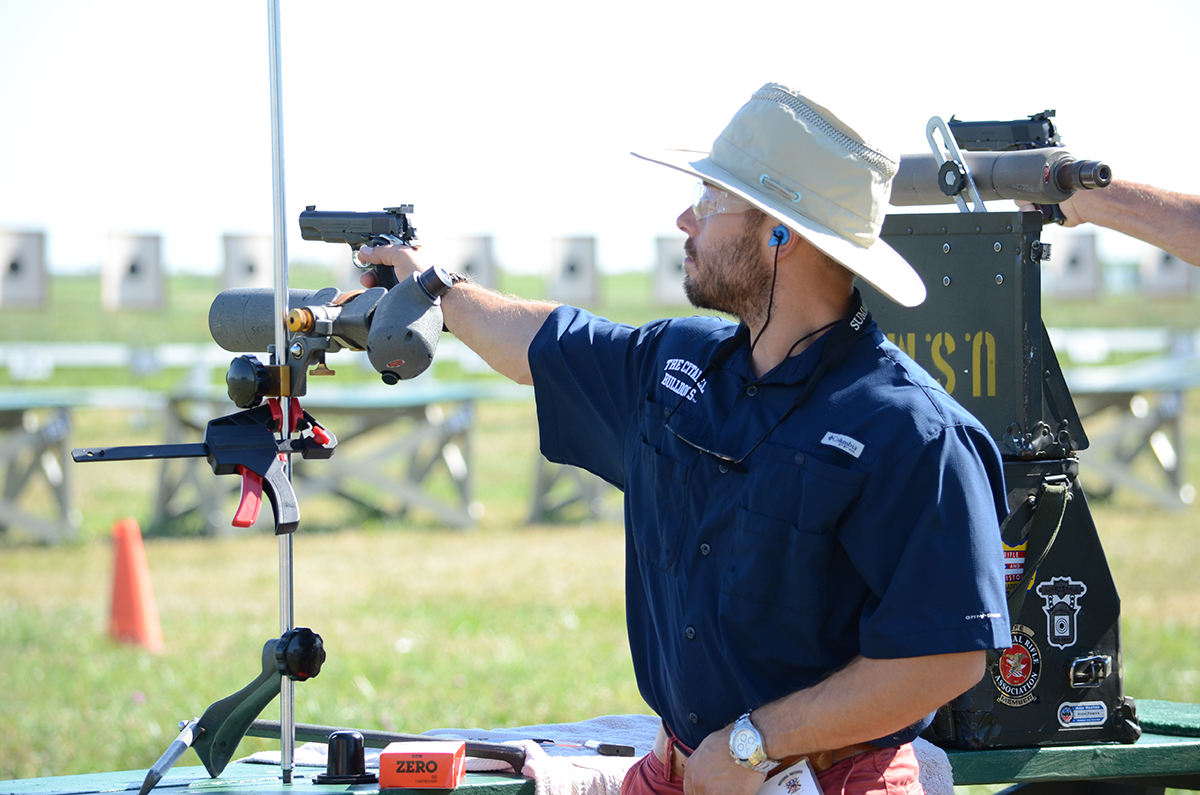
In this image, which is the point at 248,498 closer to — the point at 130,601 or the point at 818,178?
the point at 818,178

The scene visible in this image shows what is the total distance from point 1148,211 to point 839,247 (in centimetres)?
124

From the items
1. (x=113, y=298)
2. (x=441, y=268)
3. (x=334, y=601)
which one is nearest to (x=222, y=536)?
(x=334, y=601)

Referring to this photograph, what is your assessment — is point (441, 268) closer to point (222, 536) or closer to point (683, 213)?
point (683, 213)

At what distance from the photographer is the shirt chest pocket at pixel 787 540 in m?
1.85

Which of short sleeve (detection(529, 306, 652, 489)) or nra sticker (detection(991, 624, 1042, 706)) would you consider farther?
nra sticker (detection(991, 624, 1042, 706))

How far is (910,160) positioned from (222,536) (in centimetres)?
737

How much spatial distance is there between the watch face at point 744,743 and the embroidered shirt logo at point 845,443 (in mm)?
471

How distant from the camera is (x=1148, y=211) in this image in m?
2.76

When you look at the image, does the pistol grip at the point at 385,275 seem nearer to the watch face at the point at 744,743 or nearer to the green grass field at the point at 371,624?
the watch face at the point at 744,743

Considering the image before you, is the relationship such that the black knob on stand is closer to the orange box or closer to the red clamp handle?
the orange box

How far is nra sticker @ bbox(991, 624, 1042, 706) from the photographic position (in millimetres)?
2531

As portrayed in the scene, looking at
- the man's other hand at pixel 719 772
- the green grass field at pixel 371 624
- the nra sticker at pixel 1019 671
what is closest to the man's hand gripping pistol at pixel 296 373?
the man's other hand at pixel 719 772

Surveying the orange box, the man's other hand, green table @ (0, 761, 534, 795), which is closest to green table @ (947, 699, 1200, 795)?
the man's other hand

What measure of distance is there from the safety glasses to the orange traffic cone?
4.76 meters
